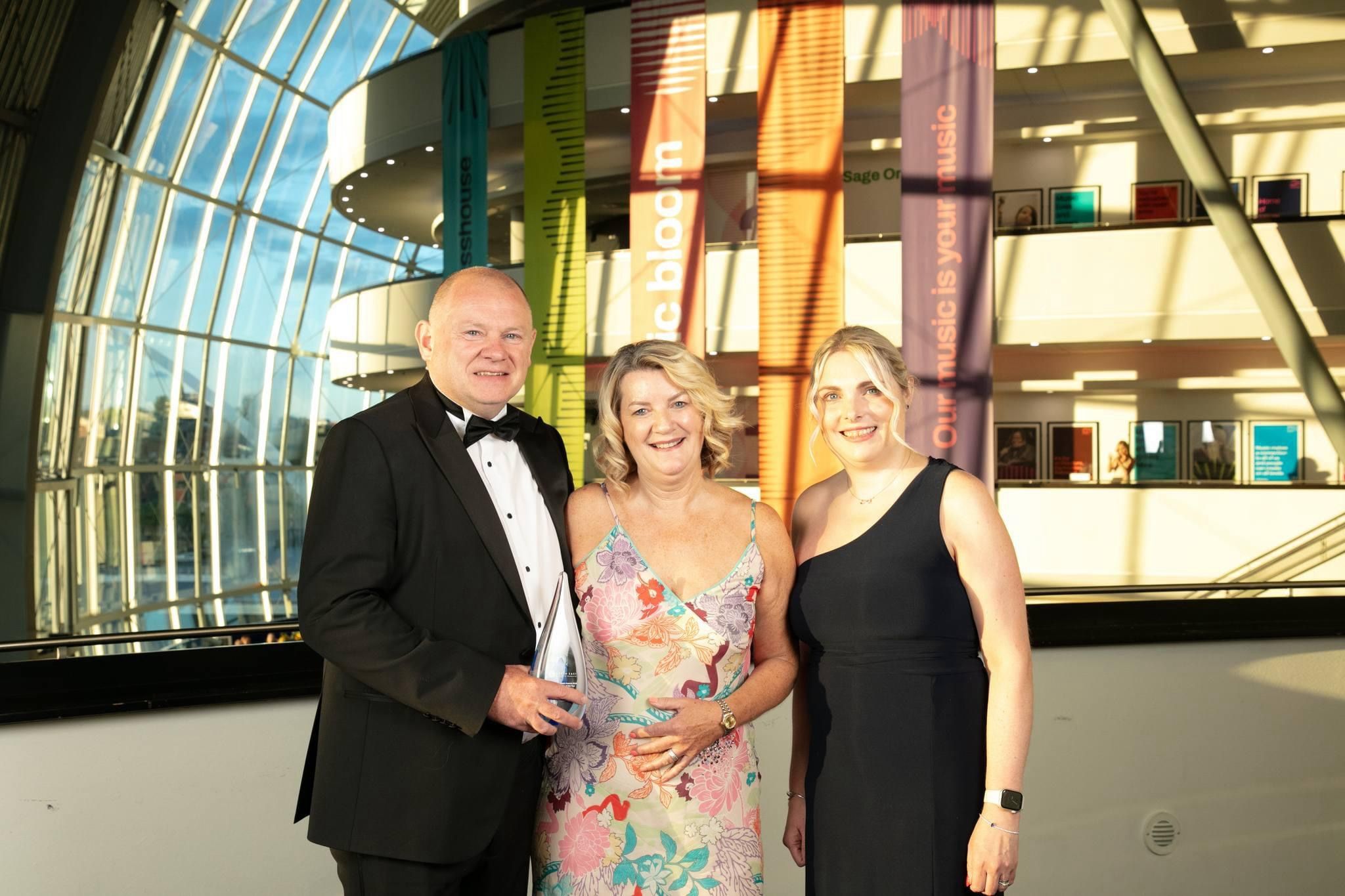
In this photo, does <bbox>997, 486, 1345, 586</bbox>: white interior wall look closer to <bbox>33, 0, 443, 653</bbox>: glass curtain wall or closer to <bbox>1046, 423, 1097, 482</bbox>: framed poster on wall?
<bbox>1046, 423, 1097, 482</bbox>: framed poster on wall

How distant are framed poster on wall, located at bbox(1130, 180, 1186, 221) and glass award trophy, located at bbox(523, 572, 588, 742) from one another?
13.3m

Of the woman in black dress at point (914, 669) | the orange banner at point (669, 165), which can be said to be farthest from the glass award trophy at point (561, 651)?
the orange banner at point (669, 165)

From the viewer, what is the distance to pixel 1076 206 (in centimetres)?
1366

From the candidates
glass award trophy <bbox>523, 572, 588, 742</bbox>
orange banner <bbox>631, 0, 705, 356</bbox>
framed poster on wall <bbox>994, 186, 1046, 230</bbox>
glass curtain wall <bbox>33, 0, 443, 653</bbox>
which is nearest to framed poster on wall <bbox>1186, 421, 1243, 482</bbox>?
framed poster on wall <bbox>994, 186, 1046, 230</bbox>

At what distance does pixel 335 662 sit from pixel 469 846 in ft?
1.42

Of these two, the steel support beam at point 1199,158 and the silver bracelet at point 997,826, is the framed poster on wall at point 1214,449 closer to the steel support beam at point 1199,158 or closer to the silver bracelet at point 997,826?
the steel support beam at point 1199,158

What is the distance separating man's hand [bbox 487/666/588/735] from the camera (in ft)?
6.02

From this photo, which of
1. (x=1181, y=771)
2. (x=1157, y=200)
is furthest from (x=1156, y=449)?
(x=1181, y=771)

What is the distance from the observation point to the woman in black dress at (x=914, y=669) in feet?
6.61

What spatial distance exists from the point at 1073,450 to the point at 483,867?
1313cm

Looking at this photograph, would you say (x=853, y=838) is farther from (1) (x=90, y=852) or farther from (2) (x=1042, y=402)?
(2) (x=1042, y=402)

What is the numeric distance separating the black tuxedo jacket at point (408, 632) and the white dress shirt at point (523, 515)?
0.05 metres

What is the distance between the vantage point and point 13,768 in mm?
2529

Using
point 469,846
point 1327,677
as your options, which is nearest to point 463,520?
point 469,846
